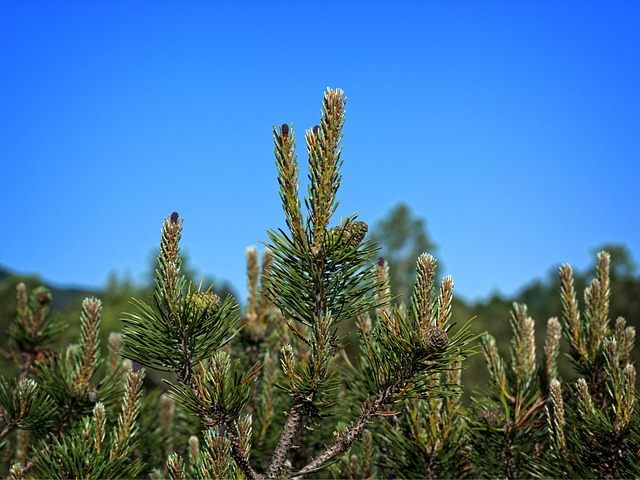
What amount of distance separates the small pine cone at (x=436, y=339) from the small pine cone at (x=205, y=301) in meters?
0.74

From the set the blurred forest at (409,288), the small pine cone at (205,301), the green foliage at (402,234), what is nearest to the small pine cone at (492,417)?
the small pine cone at (205,301)

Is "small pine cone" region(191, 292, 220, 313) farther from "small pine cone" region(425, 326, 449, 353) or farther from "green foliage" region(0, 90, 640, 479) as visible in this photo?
"small pine cone" region(425, 326, 449, 353)

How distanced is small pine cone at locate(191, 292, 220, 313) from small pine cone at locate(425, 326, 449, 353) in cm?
74

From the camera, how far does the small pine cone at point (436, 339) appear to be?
2.12 meters

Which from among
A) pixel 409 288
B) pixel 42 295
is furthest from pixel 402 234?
pixel 42 295

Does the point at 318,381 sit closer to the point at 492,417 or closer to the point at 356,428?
the point at 356,428

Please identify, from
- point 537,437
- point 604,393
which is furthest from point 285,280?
point 604,393

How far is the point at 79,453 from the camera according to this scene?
2590 mm

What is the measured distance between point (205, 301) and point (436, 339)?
2.61 feet

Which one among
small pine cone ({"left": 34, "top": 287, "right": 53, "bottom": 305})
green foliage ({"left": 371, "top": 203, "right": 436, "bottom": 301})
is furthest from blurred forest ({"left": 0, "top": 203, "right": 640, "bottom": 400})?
small pine cone ({"left": 34, "top": 287, "right": 53, "bottom": 305})

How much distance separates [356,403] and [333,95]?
69.8 inches

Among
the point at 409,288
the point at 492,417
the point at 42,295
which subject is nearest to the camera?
the point at 492,417

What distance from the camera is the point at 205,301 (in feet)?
7.14

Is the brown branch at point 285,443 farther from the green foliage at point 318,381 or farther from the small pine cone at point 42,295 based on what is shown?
the small pine cone at point 42,295
